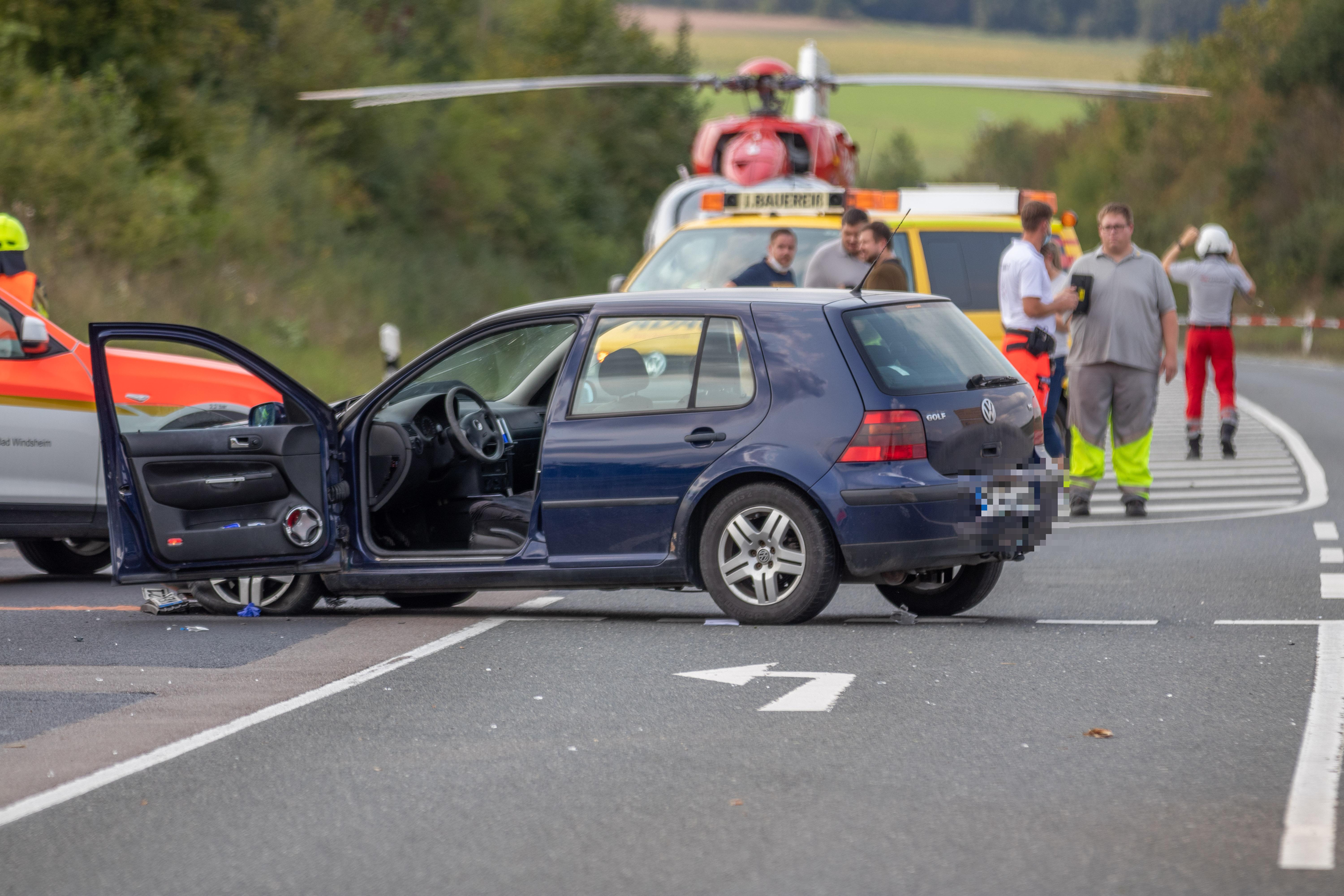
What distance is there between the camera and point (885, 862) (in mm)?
4914

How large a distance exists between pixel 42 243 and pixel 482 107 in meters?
24.7

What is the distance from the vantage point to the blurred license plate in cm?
859

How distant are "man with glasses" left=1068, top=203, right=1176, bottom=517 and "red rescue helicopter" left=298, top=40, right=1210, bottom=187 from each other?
611 cm

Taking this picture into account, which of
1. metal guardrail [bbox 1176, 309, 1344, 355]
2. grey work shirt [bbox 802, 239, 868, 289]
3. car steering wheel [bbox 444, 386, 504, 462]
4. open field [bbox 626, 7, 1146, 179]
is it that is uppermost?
open field [bbox 626, 7, 1146, 179]

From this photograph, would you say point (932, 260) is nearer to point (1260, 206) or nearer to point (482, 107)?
point (482, 107)

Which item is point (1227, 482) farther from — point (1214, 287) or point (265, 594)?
point (265, 594)

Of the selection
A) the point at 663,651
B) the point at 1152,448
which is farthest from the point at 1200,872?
the point at 1152,448

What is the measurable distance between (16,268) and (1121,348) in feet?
23.5

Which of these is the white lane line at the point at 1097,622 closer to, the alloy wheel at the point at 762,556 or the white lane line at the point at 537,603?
the alloy wheel at the point at 762,556

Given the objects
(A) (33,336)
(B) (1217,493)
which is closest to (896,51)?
(B) (1217,493)

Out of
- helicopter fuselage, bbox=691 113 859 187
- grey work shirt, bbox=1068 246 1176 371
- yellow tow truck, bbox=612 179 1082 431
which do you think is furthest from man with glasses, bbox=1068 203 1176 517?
helicopter fuselage, bbox=691 113 859 187

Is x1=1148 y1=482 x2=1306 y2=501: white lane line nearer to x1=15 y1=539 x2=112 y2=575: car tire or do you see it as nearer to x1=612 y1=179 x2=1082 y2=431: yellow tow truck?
x1=612 y1=179 x2=1082 y2=431: yellow tow truck

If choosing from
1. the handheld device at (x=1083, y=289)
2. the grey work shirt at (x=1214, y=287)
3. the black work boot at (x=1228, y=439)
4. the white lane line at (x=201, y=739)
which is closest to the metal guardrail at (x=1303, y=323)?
the grey work shirt at (x=1214, y=287)

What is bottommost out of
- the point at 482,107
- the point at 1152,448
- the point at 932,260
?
A: the point at 1152,448
